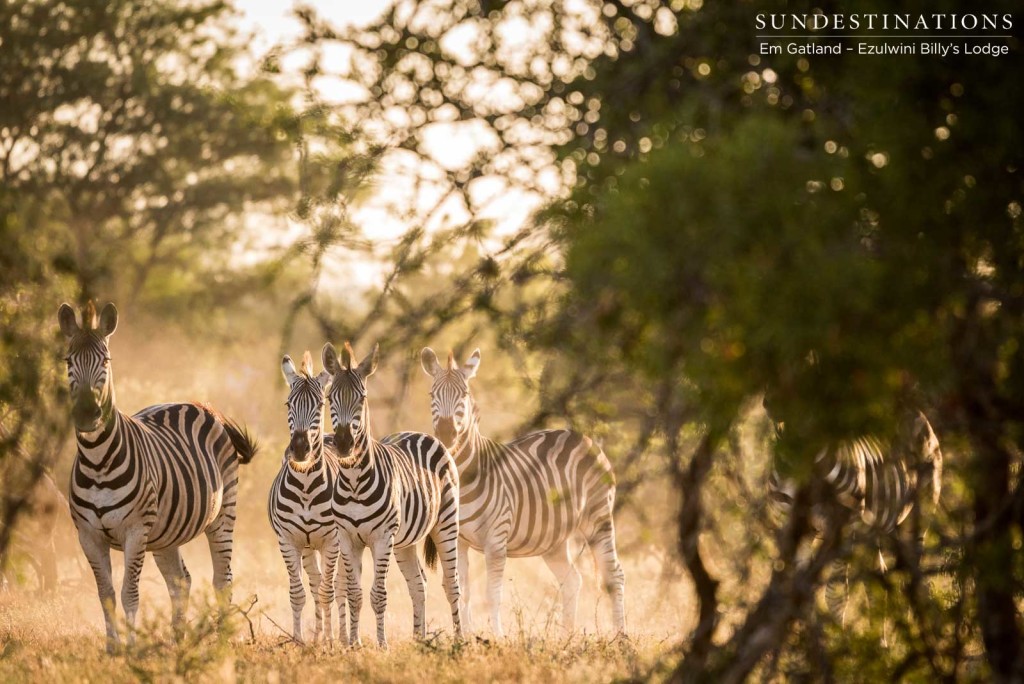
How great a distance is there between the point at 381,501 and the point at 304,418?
852 millimetres

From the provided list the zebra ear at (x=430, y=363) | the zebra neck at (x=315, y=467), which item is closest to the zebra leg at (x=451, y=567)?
the zebra neck at (x=315, y=467)

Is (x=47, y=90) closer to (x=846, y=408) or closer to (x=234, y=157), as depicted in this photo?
(x=234, y=157)

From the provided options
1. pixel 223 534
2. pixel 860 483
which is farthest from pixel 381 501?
pixel 860 483

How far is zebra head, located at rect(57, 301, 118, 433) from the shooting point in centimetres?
780

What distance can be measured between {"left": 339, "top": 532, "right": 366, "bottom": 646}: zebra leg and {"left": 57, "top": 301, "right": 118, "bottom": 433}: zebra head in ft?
6.45

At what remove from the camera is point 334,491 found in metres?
8.61

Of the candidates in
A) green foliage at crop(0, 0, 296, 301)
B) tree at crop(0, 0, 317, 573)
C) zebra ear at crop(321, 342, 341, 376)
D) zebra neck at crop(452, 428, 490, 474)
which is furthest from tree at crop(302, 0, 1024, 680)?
green foliage at crop(0, 0, 296, 301)

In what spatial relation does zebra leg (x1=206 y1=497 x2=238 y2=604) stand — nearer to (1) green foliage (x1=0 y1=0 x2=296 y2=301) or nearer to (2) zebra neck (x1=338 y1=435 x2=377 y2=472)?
(2) zebra neck (x1=338 y1=435 x2=377 y2=472)

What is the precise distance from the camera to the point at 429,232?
4.95 metres

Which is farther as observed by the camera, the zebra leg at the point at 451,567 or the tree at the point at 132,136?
the tree at the point at 132,136

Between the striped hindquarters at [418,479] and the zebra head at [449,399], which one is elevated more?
the zebra head at [449,399]

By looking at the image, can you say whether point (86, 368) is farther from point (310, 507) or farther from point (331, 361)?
point (310, 507)

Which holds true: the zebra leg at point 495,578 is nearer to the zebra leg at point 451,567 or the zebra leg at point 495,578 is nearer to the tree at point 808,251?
the zebra leg at point 451,567

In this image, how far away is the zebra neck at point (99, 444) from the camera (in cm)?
802
